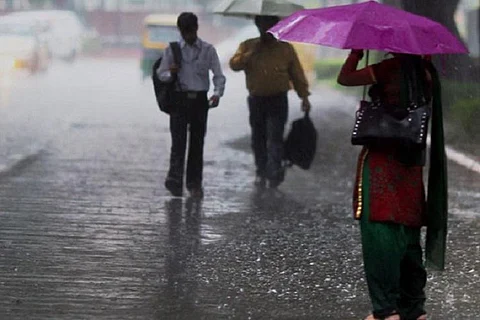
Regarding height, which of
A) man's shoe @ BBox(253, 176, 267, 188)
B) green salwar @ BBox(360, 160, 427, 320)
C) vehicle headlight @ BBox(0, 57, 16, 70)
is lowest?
vehicle headlight @ BBox(0, 57, 16, 70)

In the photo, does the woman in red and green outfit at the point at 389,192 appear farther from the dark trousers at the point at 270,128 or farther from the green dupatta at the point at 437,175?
the dark trousers at the point at 270,128

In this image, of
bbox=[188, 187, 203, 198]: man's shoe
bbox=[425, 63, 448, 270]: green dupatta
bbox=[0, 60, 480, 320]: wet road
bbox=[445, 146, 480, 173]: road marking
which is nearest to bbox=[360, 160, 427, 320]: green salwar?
bbox=[425, 63, 448, 270]: green dupatta

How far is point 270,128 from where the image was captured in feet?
40.0

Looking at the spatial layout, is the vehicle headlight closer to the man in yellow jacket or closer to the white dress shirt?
the man in yellow jacket

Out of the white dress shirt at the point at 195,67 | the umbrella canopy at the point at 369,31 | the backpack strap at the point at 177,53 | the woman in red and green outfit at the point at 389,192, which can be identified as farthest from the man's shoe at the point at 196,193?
the woman in red and green outfit at the point at 389,192

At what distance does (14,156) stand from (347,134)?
5558mm

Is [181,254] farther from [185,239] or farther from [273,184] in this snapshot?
[273,184]

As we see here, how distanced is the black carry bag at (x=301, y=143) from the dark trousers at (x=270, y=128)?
4.4 inches

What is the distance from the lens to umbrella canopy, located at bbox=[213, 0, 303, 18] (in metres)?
12.1

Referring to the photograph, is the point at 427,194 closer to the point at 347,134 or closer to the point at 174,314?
the point at 174,314

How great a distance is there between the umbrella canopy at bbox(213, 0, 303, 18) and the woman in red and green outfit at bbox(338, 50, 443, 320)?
5324mm

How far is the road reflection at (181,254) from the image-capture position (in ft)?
24.3

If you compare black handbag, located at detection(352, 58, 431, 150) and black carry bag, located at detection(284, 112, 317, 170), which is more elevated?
black handbag, located at detection(352, 58, 431, 150)

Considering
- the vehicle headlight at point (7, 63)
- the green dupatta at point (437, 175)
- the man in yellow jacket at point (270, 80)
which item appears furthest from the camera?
the vehicle headlight at point (7, 63)
